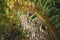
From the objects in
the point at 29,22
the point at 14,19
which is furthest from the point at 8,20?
the point at 29,22

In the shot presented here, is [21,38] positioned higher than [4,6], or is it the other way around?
[4,6]

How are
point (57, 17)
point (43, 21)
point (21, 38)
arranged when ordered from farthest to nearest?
point (21, 38)
point (57, 17)
point (43, 21)

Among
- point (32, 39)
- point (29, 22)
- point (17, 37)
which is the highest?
point (29, 22)

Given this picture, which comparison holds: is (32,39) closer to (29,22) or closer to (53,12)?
(29,22)

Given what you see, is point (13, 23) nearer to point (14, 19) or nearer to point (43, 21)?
point (14, 19)

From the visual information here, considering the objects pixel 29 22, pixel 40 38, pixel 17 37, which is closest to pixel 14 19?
pixel 17 37

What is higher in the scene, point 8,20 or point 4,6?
point 4,6

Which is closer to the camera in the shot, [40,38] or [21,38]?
[40,38]

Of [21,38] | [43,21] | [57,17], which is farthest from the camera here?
[21,38]

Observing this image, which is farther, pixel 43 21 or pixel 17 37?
pixel 17 37
